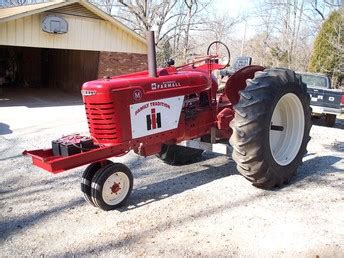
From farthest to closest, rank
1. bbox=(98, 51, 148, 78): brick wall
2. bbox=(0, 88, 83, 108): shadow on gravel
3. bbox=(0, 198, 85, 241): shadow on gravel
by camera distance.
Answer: bbox=(98, 51, 148, 78): brick wall < bbox=(0, 88, 83, 108): shadow on gravel < bbox=(0, 198, 85, 241): shadow on gravel

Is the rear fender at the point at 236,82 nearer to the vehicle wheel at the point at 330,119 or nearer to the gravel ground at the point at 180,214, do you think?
the gravel ground at the point at 180,214

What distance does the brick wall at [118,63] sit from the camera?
14953mm

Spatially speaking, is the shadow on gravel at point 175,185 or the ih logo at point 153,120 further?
the shadow on gravel at point 175,185

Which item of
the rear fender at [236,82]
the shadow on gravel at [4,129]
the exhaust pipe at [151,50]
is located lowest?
the shadow on gravel at [4,129]

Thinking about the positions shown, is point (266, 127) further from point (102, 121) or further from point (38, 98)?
point (38, 98)

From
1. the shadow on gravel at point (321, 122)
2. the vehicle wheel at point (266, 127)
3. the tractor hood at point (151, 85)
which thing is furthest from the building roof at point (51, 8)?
the vehicle wheel at point (266, 127)

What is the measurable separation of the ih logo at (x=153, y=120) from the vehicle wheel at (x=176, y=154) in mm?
1246

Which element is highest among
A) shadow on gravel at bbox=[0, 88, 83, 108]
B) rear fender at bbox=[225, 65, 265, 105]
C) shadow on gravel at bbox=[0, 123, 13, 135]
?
rear fender at bbox=[225, 65, 265, 105]

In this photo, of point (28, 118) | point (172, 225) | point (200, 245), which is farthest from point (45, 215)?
point (28, 118)

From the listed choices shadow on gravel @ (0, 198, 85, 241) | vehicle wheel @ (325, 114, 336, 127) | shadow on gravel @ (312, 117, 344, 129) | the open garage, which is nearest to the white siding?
the open garage

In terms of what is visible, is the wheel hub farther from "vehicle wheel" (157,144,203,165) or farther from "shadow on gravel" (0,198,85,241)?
"vehicle wheel" (157,144,203,165)

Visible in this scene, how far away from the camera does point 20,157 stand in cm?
617

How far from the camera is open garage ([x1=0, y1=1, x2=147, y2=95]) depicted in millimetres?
12391

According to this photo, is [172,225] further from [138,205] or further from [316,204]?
[316,204]
